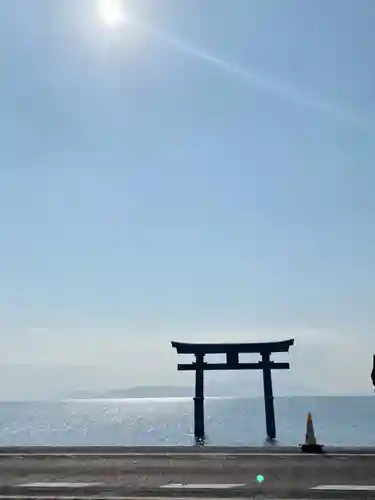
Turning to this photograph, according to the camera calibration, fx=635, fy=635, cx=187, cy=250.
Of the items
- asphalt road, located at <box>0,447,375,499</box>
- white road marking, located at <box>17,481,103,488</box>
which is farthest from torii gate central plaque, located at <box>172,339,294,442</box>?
white road marking, located at <box>17,481,103,488</box>

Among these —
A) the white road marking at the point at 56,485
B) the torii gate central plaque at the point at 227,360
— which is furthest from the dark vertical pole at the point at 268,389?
the white road marking at the point at 56,485

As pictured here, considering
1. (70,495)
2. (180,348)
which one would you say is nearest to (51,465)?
(70,495)

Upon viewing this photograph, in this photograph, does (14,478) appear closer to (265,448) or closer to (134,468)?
(134,468)

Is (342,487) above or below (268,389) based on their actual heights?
below

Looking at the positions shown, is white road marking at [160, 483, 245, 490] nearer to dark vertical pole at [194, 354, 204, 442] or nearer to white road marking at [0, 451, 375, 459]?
white road marking at [0, 451, 375, 459]

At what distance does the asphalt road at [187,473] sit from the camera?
962 centimetres

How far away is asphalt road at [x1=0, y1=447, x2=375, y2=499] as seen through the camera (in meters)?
9.62

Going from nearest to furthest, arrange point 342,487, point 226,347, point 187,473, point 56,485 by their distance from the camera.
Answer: point 342,487 < point 56,485 < point 187,473 < point 226,347

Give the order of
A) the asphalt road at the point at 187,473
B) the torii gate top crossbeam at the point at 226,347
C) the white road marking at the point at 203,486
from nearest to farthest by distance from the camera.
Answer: the asphalt road at the point at 187,473, the white road marking at the point at 203,486, the torii gate top crossbeam at the point at 226,347

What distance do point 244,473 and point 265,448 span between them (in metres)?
4.33

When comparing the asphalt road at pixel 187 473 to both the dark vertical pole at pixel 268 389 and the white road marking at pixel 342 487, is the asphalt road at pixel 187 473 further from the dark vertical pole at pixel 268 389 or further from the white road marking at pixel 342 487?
the dark vertical pole at pixel 268 389

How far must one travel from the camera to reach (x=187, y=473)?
11.4m

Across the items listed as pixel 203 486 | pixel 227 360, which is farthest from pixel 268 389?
pixel 203 486

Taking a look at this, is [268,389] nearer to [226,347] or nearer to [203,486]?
[226,347]
